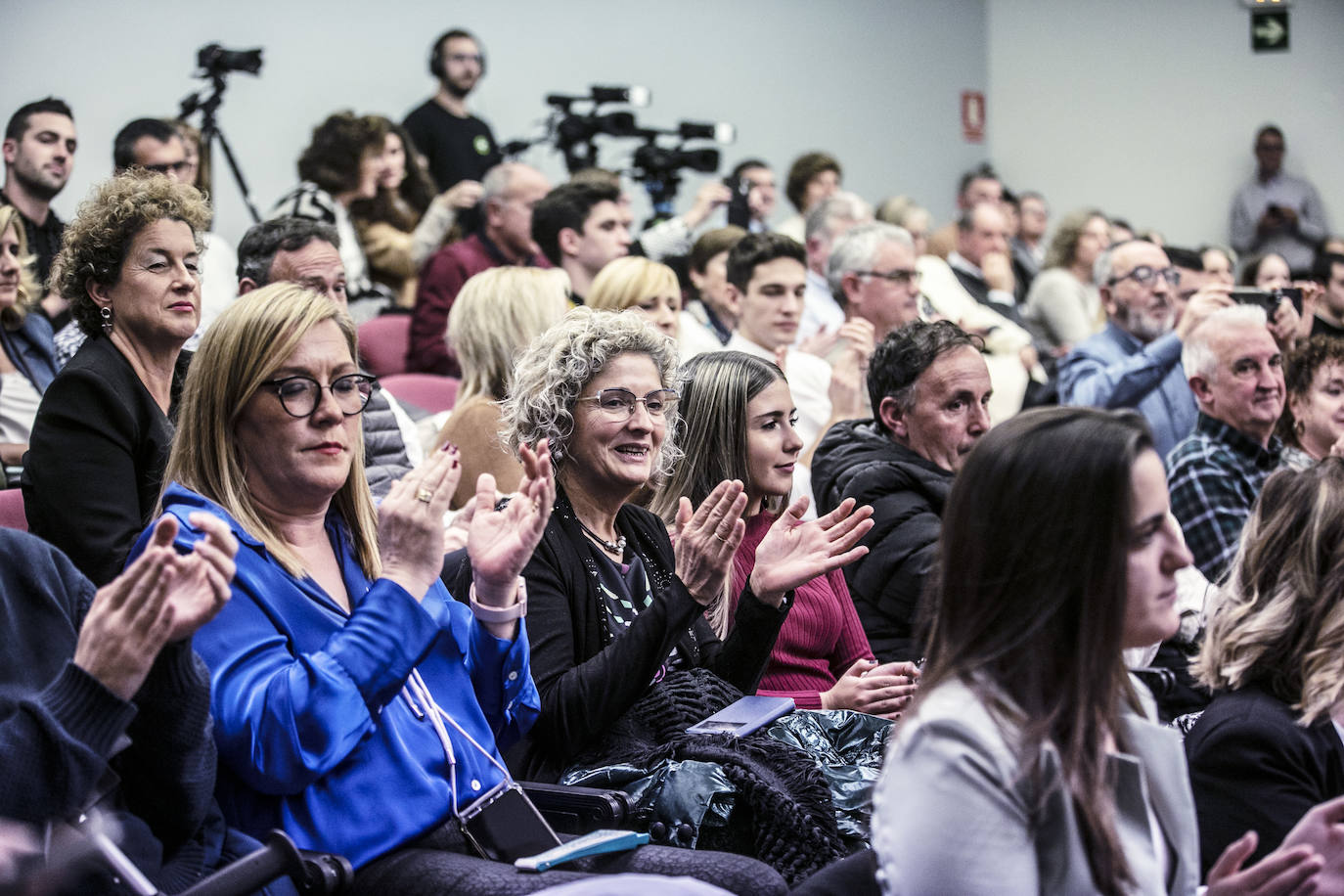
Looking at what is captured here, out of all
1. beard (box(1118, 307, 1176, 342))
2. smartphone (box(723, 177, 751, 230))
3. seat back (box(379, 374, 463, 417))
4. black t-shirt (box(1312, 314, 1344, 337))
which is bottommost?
black t-shirt (box(1312, 314, 1344, 337))

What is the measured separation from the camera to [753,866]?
1778 mm

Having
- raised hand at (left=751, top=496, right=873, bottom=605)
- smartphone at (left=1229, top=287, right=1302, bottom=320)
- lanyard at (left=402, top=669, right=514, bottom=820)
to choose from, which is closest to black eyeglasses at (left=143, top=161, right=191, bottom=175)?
raised hand at (left=751, top=496, right=873, bottom=605)

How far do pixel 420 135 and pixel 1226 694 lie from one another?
4325mm

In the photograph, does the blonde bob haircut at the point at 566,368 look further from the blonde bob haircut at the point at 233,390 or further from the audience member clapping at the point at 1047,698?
the audience member clapping at the point at 1047,698

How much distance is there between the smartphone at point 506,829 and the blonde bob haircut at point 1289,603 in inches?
38.3

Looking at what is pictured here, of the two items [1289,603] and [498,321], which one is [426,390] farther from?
[1289,603]

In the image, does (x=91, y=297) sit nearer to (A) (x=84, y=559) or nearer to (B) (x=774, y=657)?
(A) (x=84, y=559)

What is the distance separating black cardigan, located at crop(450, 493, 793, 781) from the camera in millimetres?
2051

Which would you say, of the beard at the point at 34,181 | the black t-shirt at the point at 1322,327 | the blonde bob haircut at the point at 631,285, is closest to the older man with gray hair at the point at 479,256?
the blonde bob haircut at the point at 631,285

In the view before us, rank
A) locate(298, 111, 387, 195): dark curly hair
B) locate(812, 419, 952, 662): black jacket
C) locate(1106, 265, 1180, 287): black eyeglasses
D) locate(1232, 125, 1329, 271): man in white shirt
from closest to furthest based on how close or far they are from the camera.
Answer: locate(812, 419, 952, 662): black jacket → locate(1106, 265, 1180, 287): black eyeglasses → locate(298, 111, 387, 195): dark curly hair → locate(1232, 125, 1329, 271): man in white shirt

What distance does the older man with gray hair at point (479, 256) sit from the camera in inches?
171

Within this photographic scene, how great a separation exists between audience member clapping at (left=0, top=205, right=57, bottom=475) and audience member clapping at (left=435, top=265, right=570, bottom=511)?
2.95ft

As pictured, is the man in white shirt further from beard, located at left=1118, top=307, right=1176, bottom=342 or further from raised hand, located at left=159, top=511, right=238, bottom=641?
raised hand, located at left=159, top=511, right=238, bottom=641

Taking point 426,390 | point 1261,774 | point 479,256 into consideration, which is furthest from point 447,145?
point 1261,774
